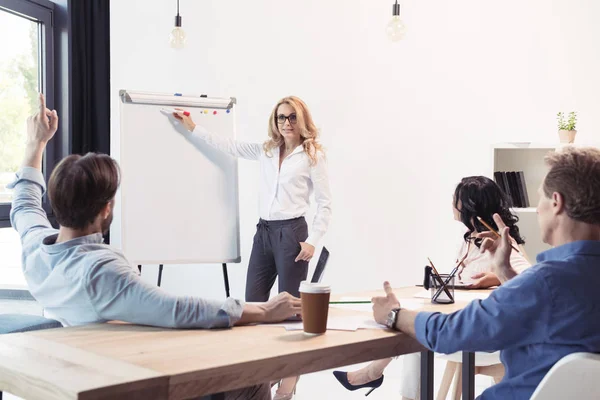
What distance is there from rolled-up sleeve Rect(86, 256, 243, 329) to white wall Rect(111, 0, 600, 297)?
289 cm

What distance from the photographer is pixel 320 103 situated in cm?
498

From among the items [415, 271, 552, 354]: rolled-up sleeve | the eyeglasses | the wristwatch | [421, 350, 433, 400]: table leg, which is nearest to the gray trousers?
the eyeglasses

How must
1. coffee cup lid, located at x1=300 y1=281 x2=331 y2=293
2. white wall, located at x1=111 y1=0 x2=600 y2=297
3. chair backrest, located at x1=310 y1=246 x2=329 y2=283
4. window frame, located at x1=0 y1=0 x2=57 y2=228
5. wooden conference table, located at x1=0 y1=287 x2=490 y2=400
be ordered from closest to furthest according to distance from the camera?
wooden conference table, located at x1=0 y1=287 x2=490 y2=400 → coffee cup lid, located at x1=300 y1=281 x2=331 y2=293 → chair backrest, located at x1=310 y1=246 x2=329 y2=283 → white wall, located at x1=111 y1=0 x2=600 y2=297 → window frame, located at x1=0 y1=0 x2=57 y2=228

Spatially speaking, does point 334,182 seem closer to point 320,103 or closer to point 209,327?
point 320,103

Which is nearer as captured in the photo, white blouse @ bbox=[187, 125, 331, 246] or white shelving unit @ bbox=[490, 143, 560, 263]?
white blouse @ bbox=[187, 125, 331, 246]

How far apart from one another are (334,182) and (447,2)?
144 cm

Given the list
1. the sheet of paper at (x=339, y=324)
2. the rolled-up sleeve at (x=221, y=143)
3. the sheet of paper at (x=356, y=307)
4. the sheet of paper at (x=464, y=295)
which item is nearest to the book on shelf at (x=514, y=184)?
the rolled-up sleeve at (x=221, y=143)

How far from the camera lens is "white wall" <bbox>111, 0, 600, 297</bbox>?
4.37m

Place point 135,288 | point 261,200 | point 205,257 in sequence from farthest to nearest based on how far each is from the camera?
point 205,257 < point 261,200 < point 135,288

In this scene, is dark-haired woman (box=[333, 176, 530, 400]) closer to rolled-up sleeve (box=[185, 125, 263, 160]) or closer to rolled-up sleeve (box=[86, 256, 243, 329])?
rolled-up sleeve (box=[86, 256, 243, 329])

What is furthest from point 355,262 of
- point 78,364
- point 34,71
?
point 78,364

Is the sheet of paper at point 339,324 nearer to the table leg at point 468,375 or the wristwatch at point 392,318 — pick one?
the wristwatch at point 392,318

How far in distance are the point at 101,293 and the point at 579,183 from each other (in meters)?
1.12

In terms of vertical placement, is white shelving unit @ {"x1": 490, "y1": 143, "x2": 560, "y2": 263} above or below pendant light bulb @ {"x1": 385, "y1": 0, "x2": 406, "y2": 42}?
below
